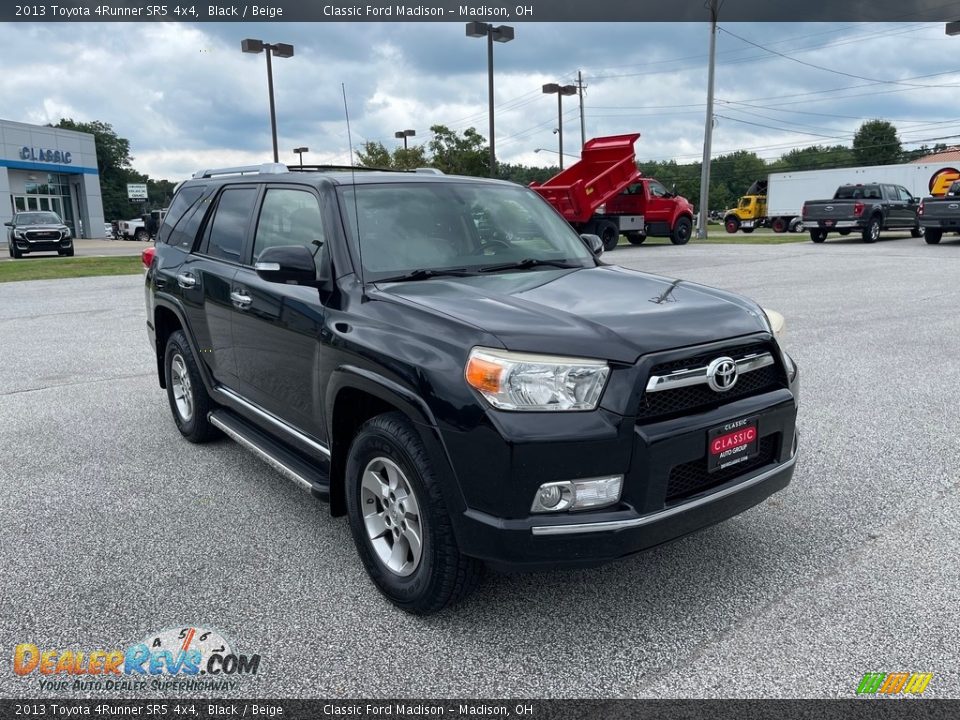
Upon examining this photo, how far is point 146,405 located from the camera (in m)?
6.61

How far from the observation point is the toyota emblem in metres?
2.99

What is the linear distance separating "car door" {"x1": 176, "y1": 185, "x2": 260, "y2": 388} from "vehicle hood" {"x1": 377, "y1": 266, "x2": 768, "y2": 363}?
5.09 feet

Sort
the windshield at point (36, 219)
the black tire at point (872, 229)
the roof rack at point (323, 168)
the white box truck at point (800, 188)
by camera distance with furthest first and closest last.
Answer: the white box truck at point (800, 188) → the windshield at point (36, 219) → the black tire at point (872, 229) → the roof rack at point (323, 168)

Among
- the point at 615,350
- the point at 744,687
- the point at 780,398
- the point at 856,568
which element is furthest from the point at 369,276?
the point at 856,568

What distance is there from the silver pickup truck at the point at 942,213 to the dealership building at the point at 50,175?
1962 inches

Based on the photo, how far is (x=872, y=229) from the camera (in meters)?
27.1

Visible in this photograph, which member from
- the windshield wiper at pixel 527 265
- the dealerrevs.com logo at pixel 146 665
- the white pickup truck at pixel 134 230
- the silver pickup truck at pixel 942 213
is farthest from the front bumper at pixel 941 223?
the white pickup truck at pixel 134 230

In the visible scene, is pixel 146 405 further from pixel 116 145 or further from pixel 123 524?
pixel 116 145

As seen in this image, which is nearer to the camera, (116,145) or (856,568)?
(856,568)

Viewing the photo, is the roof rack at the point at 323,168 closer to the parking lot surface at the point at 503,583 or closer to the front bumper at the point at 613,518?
the parking lot surface at the point at 503,583

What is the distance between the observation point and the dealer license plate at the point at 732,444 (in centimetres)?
297

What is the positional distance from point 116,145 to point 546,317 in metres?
121

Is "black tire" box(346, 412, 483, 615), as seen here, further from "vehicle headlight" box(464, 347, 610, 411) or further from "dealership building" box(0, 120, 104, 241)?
"dealership building" box(0, 120, 104, 241)

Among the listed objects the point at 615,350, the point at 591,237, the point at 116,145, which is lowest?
the point at 615,350
